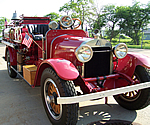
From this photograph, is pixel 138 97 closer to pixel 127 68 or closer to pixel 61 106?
pixel 127 68

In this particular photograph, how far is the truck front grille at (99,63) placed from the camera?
3.02 metres

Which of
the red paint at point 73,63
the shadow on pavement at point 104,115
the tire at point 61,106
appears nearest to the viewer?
the tire at point 61,106

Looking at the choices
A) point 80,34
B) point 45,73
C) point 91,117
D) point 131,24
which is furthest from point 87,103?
point 131,24

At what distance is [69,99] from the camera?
2.13 m

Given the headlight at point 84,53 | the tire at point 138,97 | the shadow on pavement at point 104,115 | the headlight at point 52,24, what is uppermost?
the headlight at point 52,24

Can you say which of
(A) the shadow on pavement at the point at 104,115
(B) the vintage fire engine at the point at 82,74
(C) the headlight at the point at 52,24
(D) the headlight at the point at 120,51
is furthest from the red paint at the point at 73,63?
(A) the shadow on pavement at the point at 104,115

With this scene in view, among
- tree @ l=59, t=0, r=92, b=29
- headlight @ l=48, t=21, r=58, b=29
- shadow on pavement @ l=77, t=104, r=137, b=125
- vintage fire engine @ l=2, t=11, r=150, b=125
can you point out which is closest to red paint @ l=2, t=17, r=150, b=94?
vintage fire engine @ l=2, t=11, r=150, b=125

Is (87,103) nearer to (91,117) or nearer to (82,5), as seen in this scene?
(91,117)

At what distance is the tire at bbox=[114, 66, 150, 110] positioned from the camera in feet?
10.0

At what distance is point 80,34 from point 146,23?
27060mm

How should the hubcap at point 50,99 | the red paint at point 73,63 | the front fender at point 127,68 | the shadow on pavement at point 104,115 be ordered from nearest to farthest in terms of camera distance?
the red paint at point 73,63
the hubcap at point 50,99
the shadow on pavement at point 104,115
the front fender at point 127,68

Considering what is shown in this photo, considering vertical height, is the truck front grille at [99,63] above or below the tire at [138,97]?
above

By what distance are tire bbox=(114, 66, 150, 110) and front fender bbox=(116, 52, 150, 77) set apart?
140mm

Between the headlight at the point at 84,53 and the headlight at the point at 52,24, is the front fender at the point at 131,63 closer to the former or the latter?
the headlight at the point at 84,53
